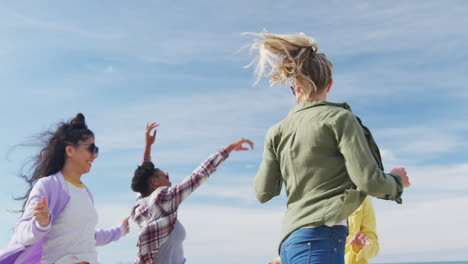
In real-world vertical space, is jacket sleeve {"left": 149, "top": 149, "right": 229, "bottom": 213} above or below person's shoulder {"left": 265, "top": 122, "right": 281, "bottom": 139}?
above

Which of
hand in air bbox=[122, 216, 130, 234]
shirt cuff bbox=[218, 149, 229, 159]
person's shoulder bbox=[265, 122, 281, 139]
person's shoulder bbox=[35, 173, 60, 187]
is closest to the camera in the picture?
person's shoulder bbox=[265, 122, 281, 139]

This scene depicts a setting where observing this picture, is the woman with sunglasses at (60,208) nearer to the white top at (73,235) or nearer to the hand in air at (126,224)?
the white top at (73,235)

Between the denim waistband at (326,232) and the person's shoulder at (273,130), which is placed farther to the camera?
the person's shoulder at (273,130)

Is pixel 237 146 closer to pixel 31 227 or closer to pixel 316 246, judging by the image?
pixel 31 227

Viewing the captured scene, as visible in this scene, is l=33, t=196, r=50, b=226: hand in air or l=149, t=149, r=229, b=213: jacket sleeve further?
l=149, t=149, r=229, b=213: jacket sleeve

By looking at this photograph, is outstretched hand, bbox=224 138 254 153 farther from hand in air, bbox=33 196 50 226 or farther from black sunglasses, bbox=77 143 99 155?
hand in air, bbox=33 196 50 226

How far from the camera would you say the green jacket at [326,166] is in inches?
122

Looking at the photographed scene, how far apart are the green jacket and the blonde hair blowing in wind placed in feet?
0.56

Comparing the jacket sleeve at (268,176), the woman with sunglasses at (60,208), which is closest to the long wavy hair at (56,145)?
the woman with sunglasses at (60,208)

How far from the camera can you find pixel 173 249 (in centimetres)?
592

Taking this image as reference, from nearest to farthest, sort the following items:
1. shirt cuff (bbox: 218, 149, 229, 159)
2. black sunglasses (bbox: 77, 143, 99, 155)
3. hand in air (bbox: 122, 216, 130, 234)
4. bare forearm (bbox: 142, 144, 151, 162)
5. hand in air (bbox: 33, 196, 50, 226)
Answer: hand in air (bbox: 33, 196, 50, 226), black sunglasses (bbox: 77, 143, 99, 155), shirt cuff (bbox: 218, 149, 229, 159), hand in air (bbox: 122, 216, 130, 234), bare forearm (bbox: 142, 144, 151, 162)

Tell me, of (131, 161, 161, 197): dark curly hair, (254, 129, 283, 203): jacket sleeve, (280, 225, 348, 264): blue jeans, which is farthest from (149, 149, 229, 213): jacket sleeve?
(280, 225, 348, 264): blue jeans

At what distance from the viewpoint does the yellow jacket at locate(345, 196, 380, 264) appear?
5.33 metres

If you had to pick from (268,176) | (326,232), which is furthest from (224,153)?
(326,232)
